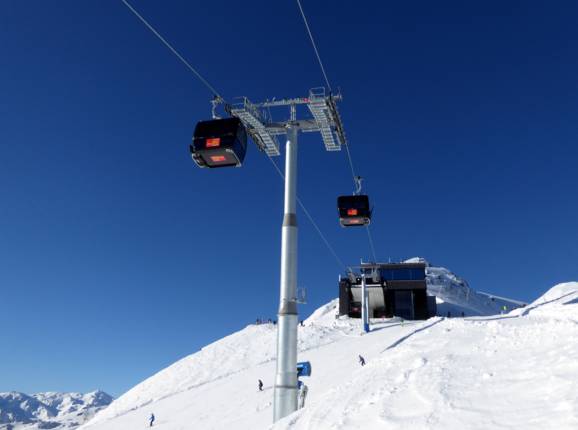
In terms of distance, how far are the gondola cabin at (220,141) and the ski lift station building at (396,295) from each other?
189 feet

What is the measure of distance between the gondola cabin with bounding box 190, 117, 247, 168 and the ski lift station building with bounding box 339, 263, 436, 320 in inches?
2264

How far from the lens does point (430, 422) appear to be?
21.1 ft

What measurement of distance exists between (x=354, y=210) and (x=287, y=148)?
19.4 feet

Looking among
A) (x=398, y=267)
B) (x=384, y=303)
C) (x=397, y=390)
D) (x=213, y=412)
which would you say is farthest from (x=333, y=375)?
(x=398, y=267)

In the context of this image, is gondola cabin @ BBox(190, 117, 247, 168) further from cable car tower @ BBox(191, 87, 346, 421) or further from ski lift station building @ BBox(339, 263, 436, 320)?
ski lift station building @ BBox(339, 263, 436, 320)

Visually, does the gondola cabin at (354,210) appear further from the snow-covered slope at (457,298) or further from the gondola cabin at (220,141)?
the snow-covered slope at (457,298)

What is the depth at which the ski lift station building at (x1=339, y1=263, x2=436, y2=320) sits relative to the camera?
70.7 m

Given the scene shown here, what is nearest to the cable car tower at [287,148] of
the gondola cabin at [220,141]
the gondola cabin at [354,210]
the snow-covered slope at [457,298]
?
the gondola cabin at [220,141]

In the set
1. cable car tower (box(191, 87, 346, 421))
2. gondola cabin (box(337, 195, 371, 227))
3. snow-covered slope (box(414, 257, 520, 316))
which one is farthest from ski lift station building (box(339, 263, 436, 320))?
cable car tower (box(191, 87, 346, 421))

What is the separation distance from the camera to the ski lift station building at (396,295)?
70.7m

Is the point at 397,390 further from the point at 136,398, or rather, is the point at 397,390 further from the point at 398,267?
the point at 398,267

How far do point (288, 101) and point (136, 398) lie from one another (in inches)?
1619

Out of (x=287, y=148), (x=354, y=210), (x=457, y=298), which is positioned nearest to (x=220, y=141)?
(x=287, y=148)

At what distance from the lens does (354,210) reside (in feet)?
59.4
